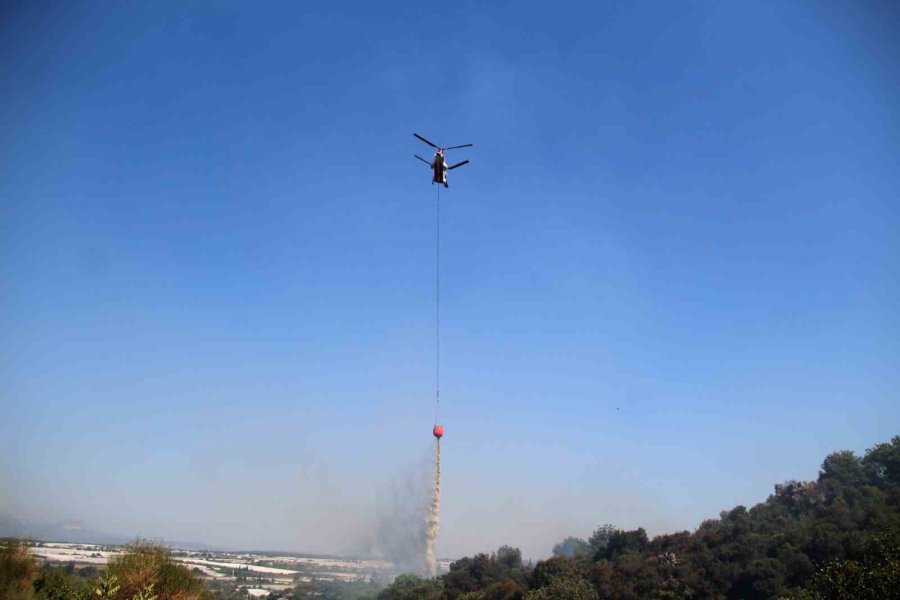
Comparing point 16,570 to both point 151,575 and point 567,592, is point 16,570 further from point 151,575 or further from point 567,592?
point 567,592

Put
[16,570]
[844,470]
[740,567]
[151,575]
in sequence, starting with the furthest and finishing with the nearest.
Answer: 1. [844,470]
2. [740,567]
3. [16,570]
4. [151,575]

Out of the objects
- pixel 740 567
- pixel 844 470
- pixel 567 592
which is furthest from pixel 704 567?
pixel 844 470

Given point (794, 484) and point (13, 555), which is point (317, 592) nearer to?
point (794, 484)

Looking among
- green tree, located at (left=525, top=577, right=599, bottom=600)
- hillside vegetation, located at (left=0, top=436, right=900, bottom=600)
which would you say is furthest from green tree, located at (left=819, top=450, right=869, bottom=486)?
green tree, located at (left=525, top=577, right=599, bottom=600)

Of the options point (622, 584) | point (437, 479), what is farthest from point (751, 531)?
point (437, 479)

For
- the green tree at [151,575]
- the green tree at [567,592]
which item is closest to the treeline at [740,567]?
the green tree at [567,592]

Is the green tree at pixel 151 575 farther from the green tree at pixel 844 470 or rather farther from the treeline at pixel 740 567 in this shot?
the green tree at pixel 844 470

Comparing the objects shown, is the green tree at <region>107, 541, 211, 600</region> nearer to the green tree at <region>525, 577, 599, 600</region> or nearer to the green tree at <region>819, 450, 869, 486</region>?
the green tree at <region>525, 577, 599, 600</region>

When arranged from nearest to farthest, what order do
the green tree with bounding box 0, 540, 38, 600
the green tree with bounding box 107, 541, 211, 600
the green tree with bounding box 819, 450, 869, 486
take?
the green tree with bounding box 107, 541, 211, 600, the green tree with bounding box 0, 540, 38, 600, the green tree with bounding box 819, 450, 869, 486
